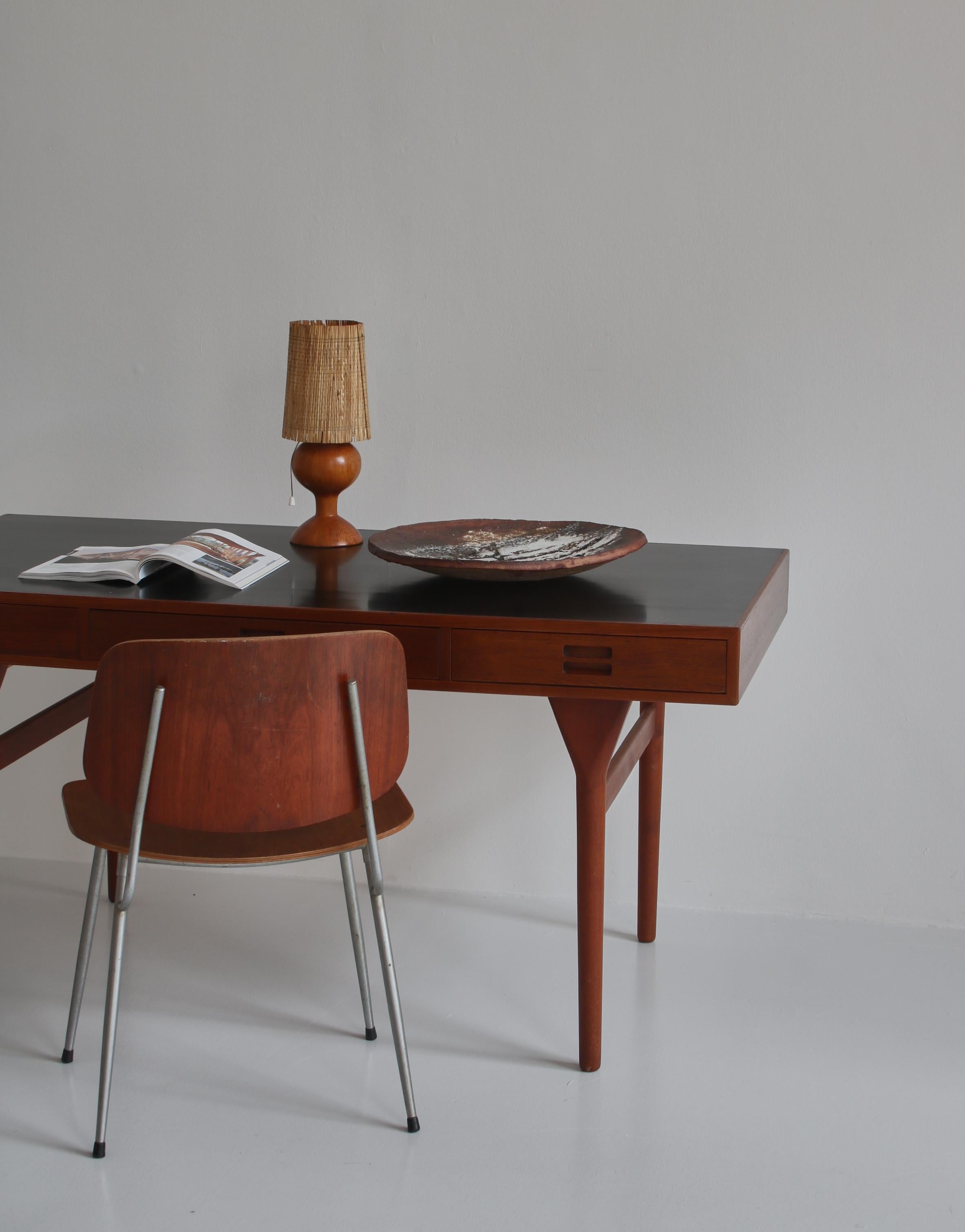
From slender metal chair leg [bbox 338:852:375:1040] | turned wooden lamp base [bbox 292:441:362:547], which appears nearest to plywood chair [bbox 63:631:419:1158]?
slender metal chair leg [bbox 338:852:375:1040]

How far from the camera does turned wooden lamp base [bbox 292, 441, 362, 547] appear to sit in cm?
231

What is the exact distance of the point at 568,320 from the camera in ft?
8.43

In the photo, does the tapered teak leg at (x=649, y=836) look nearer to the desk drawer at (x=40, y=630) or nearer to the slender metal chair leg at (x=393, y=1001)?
the slender metal chair leg at (x=393, y=1001)

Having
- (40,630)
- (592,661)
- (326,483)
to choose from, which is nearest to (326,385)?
(326,483)

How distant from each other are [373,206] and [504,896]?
144 cm

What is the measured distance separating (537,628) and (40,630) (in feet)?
2.54

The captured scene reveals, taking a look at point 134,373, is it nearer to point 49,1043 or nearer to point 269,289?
point 269,289

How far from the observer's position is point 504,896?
278 centimetres

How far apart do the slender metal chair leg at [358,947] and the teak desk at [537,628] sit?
0.35 m

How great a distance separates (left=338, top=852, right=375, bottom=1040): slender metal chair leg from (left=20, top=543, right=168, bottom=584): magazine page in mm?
571

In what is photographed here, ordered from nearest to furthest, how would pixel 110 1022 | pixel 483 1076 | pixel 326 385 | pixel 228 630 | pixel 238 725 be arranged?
pixel 238 725, pixel 110 1022, pixel 228 630, pixel 483 1076, pixel 326 385

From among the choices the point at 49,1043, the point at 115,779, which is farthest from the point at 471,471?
the point at 49,1043

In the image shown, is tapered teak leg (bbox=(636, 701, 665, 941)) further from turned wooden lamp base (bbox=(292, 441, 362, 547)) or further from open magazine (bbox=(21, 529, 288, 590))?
open magazine (bbox=(21, 529, 288, 590))

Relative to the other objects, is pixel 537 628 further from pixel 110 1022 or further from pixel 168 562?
pixel 110 1022
